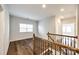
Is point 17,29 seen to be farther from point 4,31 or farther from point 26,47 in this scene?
point 26,47

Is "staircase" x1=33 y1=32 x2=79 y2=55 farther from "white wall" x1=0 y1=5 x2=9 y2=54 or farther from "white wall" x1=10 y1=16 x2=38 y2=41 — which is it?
"white wall" x1=0 y1=5 x2=9 y2=54

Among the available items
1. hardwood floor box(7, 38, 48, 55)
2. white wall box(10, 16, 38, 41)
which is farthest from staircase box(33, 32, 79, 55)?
white wall box(10, 16, 38, 41)

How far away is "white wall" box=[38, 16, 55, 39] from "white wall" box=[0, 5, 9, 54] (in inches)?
22.6

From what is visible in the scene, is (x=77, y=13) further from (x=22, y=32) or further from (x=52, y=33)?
(x=22, y=32)

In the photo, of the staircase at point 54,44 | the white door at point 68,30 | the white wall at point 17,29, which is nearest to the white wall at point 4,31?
the white wall at point 17,29

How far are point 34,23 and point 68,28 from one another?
612 mm

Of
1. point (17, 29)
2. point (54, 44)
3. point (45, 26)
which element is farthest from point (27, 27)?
point (54, 44)

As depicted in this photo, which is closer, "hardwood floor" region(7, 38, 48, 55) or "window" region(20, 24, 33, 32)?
"hardwood floor" region(7, 38, 48, 55)

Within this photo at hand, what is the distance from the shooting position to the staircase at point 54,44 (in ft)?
4.91

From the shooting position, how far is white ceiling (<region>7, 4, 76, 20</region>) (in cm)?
146

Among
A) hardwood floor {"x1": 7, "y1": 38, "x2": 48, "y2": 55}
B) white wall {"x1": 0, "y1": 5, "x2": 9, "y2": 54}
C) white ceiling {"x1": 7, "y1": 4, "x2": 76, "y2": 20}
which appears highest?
white ceiling {"x1": 7, "y1": 4, "x2": 76, "y2": 20}

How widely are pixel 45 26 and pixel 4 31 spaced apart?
2.36ft

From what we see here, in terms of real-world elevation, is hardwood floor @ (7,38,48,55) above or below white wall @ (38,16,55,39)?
below

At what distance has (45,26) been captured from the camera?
1.67 metres
